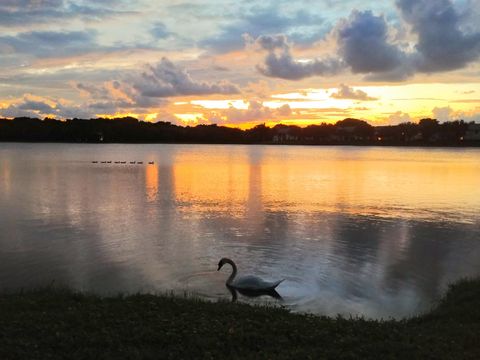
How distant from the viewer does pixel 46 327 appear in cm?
860

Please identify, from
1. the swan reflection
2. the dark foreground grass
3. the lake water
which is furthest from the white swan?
the dark foreground grass

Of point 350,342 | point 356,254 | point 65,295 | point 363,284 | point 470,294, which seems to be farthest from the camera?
point 356,254

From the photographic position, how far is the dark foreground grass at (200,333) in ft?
25.4

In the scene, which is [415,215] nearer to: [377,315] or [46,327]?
[377,315]

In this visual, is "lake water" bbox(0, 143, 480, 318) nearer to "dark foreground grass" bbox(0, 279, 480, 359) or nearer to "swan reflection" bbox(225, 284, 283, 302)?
"swan reflection" bbox(225, 284, 283, 302)

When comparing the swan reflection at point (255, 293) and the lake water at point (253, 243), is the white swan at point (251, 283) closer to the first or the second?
the swan reflection at point (255, 293)

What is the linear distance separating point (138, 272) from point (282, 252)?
6.08 m

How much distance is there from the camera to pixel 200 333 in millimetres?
8578

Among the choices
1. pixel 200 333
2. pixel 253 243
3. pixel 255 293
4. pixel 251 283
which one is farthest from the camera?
pixel 253 243

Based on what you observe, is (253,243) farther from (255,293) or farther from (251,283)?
(255,293)

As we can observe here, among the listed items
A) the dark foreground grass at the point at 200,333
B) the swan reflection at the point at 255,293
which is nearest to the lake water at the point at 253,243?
the swan reflection at the point at 255,293

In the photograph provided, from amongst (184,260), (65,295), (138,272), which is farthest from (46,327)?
(184,260)

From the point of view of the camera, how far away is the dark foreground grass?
25.4 feet

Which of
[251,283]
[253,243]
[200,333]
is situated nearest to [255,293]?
[251,283]
